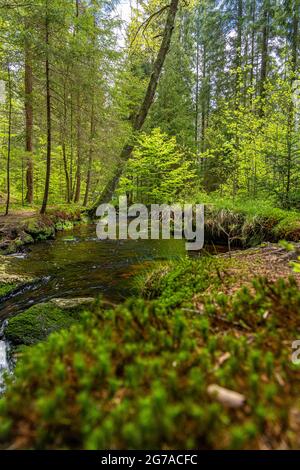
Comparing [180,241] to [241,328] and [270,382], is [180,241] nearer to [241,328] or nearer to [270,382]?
[241,328]

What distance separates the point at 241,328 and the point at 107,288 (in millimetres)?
4038

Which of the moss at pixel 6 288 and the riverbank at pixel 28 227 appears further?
the riverbank at pixel 28 227

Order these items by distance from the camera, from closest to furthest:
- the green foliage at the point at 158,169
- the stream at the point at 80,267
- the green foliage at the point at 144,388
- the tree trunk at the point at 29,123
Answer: the green foliage at the point at 144,388 → the stream at the point at 80,267 → the tree trunk at the point at 29,123 → the green foliage at the point at 158,169

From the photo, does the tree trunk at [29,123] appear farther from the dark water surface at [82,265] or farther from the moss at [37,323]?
the moss at [37,323]

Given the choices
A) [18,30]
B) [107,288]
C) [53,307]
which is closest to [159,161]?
[18,30]

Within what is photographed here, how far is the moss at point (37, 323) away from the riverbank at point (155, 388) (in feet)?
7.74

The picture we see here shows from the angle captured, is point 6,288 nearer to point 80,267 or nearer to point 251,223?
point 80,267

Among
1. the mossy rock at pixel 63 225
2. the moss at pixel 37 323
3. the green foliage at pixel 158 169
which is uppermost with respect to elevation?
the green foliage at pixel 158 169

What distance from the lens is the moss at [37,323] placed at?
3671 millimetres

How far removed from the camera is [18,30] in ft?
33.9

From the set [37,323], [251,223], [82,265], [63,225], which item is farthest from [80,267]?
[63,225]

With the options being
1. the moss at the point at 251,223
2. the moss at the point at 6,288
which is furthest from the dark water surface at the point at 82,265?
the moss at the point at 251,223

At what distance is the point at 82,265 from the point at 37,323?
3.55 meters

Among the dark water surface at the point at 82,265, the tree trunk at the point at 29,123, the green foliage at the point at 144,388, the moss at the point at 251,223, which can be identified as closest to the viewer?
the green foliage at the point at 144,388
